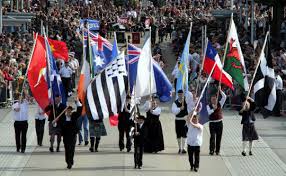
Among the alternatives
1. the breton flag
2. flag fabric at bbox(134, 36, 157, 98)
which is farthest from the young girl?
the breton flag

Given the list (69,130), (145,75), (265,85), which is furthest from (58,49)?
(265,85)

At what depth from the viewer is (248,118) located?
2778cm

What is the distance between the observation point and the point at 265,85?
89.2 feet

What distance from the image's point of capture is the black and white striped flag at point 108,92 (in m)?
25.8

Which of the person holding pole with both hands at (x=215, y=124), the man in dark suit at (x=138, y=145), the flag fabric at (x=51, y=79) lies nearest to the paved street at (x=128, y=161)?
the man in dark suit at (x=138, y=145)

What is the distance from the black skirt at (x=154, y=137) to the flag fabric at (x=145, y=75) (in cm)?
106

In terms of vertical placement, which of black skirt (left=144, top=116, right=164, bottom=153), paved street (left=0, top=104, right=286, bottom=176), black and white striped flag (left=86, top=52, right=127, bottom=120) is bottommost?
paved street (left=0, top=104, right=286, bottom=176)

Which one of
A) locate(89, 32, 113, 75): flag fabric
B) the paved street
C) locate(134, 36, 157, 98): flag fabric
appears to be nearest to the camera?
the paved street

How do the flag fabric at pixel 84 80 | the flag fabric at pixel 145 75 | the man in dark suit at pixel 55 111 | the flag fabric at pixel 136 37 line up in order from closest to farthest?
the flag fabric at pixel 84 80 → the man in dark suit at pixel 55 111 → the flag fabric at pixel 145 75 → the flag fabric at pixel 136 37

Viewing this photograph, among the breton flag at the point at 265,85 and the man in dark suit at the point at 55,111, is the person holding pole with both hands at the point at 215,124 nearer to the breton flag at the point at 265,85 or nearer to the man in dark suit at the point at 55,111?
the breton flag at the point at 265,85

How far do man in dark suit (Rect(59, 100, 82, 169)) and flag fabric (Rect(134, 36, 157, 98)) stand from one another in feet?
5.38

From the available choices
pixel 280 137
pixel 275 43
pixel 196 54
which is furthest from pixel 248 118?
pixel 275 43

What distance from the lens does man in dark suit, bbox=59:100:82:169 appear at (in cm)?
2591

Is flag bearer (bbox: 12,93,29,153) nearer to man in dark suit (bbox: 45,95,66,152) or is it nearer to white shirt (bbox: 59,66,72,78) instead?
man in dark suit (bbox: 45,95,66,152)
